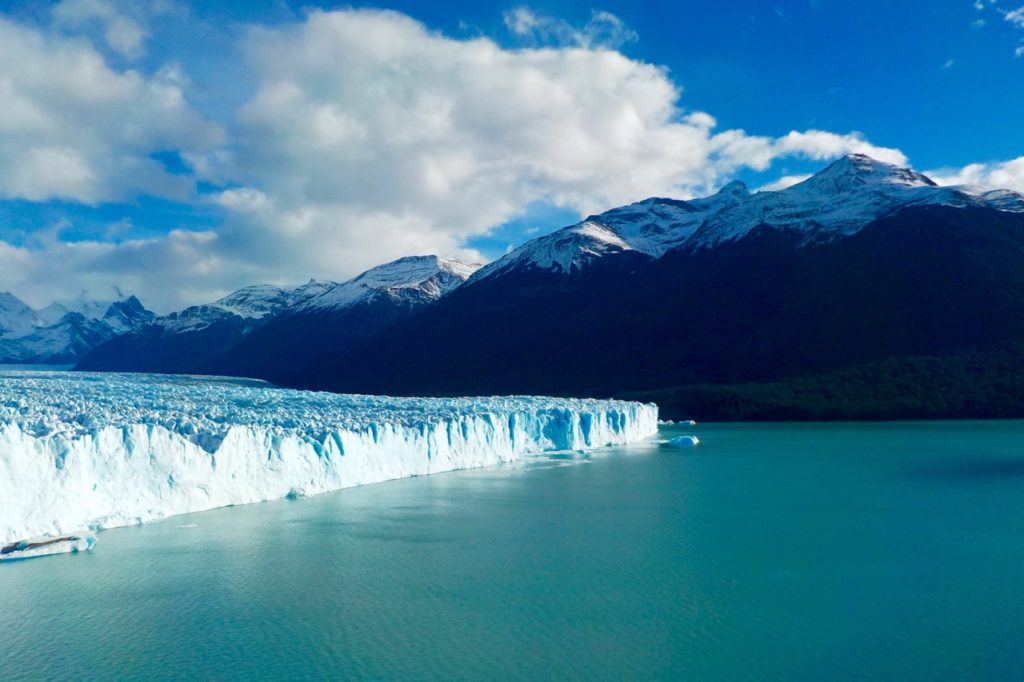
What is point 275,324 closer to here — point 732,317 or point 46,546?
point 732,317

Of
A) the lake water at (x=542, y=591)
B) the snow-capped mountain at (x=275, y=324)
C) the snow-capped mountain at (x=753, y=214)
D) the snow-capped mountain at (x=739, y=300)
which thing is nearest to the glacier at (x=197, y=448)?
the lake water at (x=542, y=591)

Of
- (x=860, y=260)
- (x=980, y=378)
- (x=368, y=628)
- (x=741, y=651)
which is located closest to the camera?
(x=741, y=651)

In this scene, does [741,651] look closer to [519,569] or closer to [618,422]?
[519,569]

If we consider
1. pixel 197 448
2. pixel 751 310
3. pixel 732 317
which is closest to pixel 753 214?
pixel 751 310

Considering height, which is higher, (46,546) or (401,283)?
(401,283)

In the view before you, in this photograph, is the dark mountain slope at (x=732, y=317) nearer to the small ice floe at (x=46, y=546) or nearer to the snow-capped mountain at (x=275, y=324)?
the snow-capped mountain at (x=275, y=324)

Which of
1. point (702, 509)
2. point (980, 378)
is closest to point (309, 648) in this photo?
point (702, 509)
